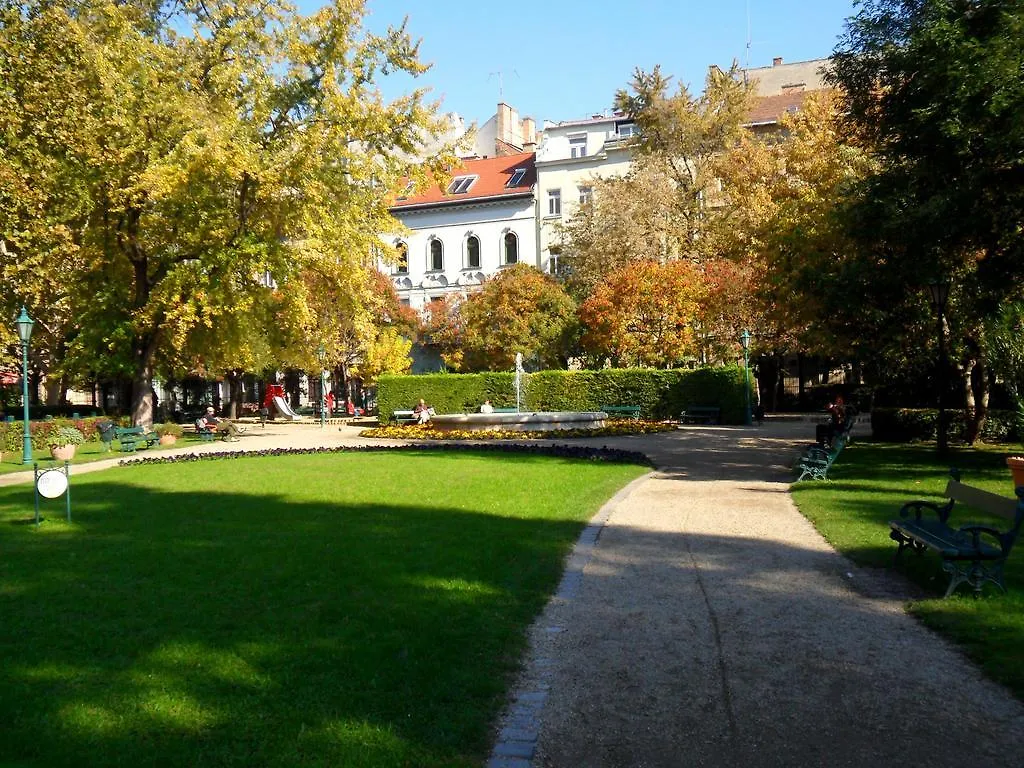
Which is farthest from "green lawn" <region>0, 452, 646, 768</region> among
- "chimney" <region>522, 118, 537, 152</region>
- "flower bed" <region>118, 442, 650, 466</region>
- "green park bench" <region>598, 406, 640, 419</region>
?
"chimney" <region>522, 118, 537, 152</region>

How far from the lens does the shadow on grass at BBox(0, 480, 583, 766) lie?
426 centimetres

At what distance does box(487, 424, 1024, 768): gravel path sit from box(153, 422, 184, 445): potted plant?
71.5 feet

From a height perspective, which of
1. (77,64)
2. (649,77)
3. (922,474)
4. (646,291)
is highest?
(649,77)

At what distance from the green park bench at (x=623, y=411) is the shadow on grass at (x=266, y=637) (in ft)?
79.4

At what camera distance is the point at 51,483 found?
10680 millimetres

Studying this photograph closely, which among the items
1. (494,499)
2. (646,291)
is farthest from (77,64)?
(646,291)

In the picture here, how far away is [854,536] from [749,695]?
5.29 m

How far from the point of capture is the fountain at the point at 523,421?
A: 28.6 m

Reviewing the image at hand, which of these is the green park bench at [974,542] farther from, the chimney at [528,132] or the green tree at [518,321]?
the chimney at [528,132]

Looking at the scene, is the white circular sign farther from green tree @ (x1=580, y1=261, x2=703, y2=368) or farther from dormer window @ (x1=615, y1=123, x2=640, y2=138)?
dormer window @ (x1=615, y1=123, x2=640, y2=138)

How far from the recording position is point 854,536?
9680 millimetres

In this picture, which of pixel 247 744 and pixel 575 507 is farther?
pixel 575 507

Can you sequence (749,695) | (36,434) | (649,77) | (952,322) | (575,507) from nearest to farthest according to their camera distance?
(749,695) < (575,507) < (952,322) < (36,434) < (649,77)

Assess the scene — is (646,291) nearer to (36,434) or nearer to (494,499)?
(36,434)
